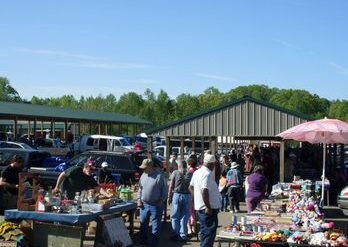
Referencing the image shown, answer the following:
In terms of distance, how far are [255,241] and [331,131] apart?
6405 millimetres

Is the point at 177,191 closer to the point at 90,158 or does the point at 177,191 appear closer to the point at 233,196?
the point at 233,196

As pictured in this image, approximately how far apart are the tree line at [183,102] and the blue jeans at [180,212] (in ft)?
276

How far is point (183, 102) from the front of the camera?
361 feet

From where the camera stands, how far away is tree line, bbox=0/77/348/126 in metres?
109

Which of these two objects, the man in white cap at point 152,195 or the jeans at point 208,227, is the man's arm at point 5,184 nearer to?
the man in white cap at point 152,195

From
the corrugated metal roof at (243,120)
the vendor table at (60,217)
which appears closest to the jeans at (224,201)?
the corrugated metal roof at (243,120)

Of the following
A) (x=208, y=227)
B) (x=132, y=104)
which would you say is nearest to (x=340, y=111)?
(x=132, y=104)

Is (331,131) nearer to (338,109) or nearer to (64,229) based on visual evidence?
(64,229)

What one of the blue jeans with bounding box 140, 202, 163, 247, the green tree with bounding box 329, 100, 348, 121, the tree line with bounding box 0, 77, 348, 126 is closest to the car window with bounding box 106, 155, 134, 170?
the blue jeans with bounding box 140, 202, 163, 247

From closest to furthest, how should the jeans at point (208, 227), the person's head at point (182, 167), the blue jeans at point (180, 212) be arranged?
the jeans at point (208, 227)
the blue jeans at point (180, 212)
the person's head at point (182, 167)

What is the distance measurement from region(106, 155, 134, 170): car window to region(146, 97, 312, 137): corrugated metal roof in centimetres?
214

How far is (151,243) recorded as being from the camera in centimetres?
1137

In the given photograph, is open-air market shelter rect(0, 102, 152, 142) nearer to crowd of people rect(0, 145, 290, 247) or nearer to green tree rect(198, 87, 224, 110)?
crowd of people rect(0, 145, 290, 247)

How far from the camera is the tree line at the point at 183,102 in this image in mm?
109312
